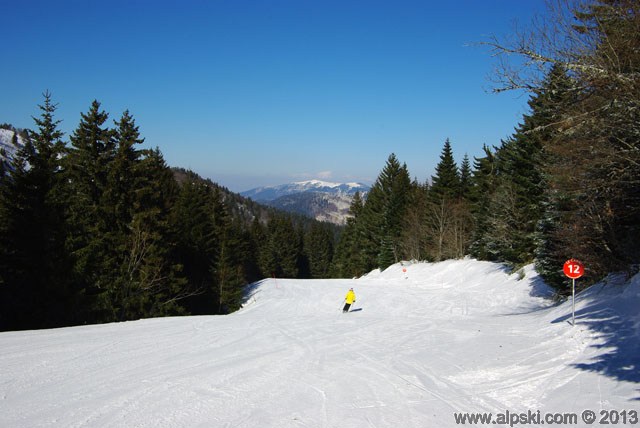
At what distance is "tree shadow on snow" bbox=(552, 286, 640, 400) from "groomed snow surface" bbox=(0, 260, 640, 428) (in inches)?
1.5

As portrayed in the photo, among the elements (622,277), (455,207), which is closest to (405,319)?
(622,277)

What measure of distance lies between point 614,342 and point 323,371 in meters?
6.42

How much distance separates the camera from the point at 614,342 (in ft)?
28.2

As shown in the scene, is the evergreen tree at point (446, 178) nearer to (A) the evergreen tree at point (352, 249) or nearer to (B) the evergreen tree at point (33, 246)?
(A) the evergreen tree at point (352, 249)

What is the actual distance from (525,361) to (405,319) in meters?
8.77

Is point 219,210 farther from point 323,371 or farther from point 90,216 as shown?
point 323,371

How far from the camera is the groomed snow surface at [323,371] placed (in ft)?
20.5

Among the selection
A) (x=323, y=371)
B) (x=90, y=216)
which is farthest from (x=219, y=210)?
(x=323, y=371)

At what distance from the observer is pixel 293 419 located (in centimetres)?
613

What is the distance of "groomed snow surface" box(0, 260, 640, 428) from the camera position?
6250mm

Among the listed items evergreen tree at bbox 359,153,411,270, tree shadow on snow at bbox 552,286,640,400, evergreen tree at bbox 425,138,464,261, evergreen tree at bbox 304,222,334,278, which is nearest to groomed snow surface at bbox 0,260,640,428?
tree shadow on snow at bbox 552,286,640,400

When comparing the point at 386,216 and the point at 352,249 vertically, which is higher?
the point at 386,216

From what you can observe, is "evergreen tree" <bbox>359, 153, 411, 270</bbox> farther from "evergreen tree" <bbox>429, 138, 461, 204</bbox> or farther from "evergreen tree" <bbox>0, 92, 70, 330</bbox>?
"evergreen tree" <bbox>0, 92, 70, 330</bbox>

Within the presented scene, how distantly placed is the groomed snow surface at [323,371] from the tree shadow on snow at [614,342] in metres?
0.04
